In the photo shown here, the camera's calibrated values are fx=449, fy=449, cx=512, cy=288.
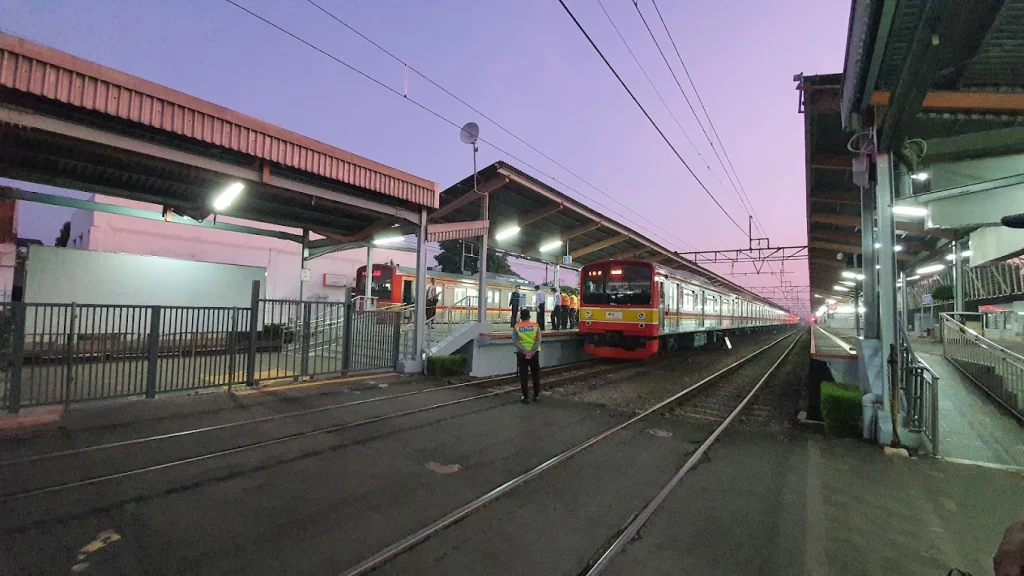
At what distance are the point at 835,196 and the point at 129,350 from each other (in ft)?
58.4

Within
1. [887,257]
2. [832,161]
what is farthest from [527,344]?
[832,161]

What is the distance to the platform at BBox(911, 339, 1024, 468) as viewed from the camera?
5.46 metres

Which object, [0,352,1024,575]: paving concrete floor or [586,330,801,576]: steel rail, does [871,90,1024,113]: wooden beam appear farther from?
[586,330,801,576]: steel rail

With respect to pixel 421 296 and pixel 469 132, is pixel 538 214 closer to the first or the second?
pixel 469 132

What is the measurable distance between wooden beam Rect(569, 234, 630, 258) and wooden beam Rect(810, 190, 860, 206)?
752 centimetres

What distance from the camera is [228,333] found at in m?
8.13

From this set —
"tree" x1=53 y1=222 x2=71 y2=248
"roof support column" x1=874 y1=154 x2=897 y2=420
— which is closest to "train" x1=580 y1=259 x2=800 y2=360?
"roof support column" x1=874 y1=154 x2=897 y2=420

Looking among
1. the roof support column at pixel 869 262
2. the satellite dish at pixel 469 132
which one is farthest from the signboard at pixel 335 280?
the roof support column at pixel 869 262

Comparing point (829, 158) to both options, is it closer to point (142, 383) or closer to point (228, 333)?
point (228, 333)

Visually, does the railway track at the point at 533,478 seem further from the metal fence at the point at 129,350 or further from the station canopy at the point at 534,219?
the station canopy at the point at 534,219

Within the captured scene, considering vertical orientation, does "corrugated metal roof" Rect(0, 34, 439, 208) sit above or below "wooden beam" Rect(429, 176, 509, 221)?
below

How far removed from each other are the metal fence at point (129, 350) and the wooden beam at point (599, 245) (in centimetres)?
1367

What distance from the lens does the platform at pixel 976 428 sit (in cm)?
546

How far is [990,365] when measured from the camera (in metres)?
7.93
